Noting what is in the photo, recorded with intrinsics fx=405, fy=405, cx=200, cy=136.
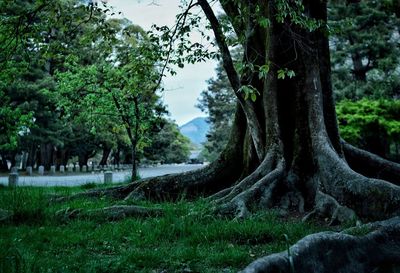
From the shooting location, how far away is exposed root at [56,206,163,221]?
22.5ft

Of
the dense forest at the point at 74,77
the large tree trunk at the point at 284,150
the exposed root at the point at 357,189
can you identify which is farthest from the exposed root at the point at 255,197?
the dense forest at the point at 74,77

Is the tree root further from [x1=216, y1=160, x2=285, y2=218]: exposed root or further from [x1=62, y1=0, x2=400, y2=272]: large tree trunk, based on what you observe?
[x1=216, y1=160, x2=285, y2=218]: exposed root

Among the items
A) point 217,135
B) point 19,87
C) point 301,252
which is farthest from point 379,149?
point 217,135

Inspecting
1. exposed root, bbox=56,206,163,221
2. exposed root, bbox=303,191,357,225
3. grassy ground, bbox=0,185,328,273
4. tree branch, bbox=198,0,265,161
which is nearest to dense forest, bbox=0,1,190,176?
tree branch, bbox=198,0,265,161

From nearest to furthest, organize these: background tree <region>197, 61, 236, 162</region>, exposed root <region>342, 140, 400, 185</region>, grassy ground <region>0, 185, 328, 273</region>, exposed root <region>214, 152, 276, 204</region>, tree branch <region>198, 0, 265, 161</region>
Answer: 1. grassy ground <region>0, 185, 328, 273</region>
2. exposed root <region>214, 152, 276, 204</region>
3. tree branch <region>198, 0, 265, 161</region>
4. exposed root <region>342, 140, 400, 185</region>
5. background tree <region>197, 61, 236, 162</region>

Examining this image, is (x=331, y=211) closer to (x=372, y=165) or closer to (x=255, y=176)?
(x=255, y=176)

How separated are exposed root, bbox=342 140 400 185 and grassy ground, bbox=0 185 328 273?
3522mm

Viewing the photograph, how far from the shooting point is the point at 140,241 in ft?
17.4

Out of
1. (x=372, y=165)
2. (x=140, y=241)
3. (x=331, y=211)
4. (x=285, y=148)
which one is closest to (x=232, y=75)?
(x=285, y=148)

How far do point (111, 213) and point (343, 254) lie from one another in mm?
4136

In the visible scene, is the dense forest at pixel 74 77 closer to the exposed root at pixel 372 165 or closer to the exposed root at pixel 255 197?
the exposed root at pixel 255 197

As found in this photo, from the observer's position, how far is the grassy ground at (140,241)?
4223 mm

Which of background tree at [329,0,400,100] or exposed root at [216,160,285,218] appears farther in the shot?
background tree at [329,0,400,100]

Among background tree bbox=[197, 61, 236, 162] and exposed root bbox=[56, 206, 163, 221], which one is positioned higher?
background tree bbox=[197, 61, 236, 162]
